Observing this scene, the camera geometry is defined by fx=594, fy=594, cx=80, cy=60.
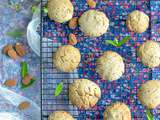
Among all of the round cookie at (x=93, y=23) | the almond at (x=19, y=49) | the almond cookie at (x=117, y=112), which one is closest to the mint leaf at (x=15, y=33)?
the almond at (x=19, y=49)

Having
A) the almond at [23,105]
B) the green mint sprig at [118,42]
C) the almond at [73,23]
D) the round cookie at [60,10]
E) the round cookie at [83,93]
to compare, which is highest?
the round cookie at [60,10]

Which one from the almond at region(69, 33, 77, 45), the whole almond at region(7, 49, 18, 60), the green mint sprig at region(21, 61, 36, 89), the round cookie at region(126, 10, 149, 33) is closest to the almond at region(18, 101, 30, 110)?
the green mint sprig at region(21, 61, 36, 89)

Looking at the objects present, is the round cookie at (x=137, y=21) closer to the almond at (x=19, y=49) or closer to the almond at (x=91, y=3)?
the almond at (x=91, y=3)

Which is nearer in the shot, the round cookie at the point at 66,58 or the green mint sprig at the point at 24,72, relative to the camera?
the round cookie at the point at 66,58

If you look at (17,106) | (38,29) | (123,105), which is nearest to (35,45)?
(38,29)

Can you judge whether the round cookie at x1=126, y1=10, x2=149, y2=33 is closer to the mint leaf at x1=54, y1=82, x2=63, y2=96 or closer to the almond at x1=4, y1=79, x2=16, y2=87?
the mint leaf at x1=54, y1=82, x2=63, y2=96

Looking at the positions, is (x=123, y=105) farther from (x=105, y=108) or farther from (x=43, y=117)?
(x=43, y=117)

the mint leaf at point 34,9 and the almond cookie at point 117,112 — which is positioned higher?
the mint leaf at point 34,9
